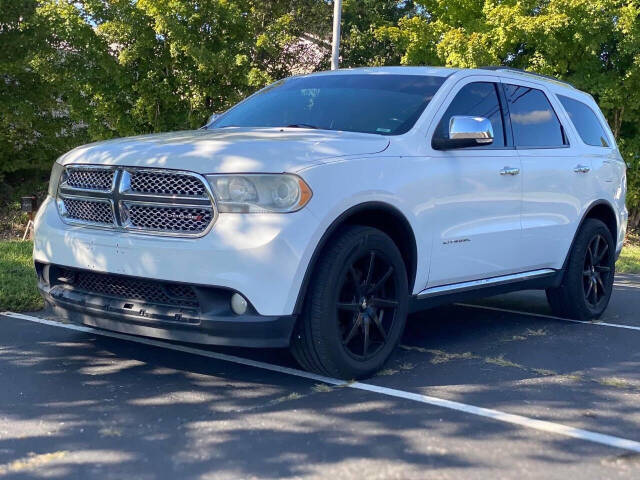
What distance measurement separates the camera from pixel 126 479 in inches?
129

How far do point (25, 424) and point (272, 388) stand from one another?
1.32m

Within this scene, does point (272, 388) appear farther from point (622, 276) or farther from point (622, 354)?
point (622, 276)

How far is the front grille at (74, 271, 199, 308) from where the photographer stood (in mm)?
4359

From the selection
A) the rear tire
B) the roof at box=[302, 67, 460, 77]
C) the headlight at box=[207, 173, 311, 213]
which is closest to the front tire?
the headlight at box=[207, 173, 311, 213]

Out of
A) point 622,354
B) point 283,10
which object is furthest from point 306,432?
point 283,10

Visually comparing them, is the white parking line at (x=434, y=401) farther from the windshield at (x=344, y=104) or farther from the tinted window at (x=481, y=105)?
the tinted window at (x=481, y=105)

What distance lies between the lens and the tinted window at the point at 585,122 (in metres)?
7.02

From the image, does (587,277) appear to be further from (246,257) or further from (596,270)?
(246,257)

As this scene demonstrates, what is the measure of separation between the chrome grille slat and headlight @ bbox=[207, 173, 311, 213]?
75 millimetres

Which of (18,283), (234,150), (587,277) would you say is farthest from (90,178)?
(587,277)

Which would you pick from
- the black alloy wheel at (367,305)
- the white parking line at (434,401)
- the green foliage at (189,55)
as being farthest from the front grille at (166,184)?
the green foliage at (189,55)

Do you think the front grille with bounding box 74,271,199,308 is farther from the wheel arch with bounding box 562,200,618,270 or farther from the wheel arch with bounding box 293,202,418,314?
the wheel arch with bounding box 562,200,618,270

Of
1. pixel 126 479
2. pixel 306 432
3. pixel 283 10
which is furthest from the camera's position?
pixel 283 10

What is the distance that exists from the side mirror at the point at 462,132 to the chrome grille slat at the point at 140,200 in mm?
1688
